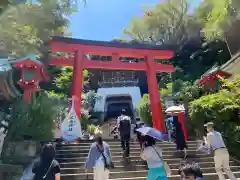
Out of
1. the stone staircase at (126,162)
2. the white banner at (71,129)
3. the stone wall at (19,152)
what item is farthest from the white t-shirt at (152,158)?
the white banner at (71,129)

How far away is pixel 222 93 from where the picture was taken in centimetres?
1138

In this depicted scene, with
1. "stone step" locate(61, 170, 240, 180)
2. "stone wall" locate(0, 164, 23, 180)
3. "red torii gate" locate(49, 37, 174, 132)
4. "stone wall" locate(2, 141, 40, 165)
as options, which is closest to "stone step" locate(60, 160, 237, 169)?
"stone step" locate(61, 170, 240, 180)

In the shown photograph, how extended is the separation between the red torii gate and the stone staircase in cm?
273

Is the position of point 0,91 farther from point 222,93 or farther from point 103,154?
point 222,93

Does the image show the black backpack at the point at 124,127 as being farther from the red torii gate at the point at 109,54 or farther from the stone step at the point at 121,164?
the red torii gate at the point at 109,54

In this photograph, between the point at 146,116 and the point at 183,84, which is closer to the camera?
the point at 146,116

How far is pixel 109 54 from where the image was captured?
14.6 m

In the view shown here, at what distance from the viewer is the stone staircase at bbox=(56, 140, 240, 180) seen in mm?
7855

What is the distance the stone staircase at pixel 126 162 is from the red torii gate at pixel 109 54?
273cm

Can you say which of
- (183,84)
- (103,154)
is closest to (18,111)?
(103,154)

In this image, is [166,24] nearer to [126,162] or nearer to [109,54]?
[109,54]

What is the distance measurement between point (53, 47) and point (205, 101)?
7116 mm

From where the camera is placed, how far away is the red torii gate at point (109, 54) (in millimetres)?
13383

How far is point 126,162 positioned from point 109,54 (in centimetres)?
701
